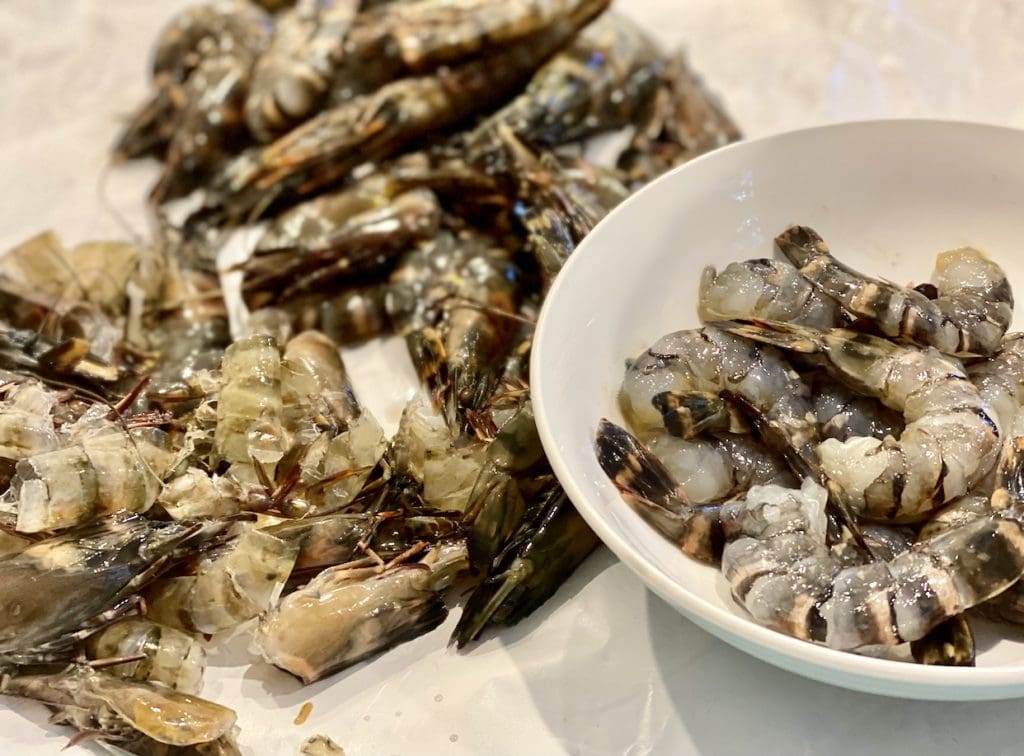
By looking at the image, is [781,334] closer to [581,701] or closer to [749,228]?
[749,228]

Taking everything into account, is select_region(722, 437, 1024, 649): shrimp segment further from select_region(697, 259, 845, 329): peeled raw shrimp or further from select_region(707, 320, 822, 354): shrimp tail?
select_region(697, 259, 845, 329): peeled raw shrimp

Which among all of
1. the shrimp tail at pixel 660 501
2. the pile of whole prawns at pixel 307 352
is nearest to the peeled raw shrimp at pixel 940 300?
the shrimp tail at pixel 660 501

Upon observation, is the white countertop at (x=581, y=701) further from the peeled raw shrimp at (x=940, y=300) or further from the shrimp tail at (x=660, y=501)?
the peeled raw shrimp at (x=940, y=300)

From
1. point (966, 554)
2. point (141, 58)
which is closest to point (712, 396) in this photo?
point (966, 554)

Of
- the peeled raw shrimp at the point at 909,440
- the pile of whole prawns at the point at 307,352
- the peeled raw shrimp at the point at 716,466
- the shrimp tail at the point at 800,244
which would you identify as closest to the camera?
the peeled raw shrimp at the point at 909,440

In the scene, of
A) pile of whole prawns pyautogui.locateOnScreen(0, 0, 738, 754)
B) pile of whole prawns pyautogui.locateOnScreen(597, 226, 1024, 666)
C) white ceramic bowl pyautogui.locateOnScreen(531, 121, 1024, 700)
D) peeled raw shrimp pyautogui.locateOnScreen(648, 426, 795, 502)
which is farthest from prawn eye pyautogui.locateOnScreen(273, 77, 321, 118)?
peeled raw shrimp pyautogui.locateOnScreen(648, 426, 795, 502)

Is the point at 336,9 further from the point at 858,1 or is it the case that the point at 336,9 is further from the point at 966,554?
the point at 966,554
